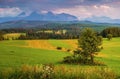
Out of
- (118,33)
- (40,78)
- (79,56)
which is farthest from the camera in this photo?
(118,33)

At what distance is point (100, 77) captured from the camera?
23594mm

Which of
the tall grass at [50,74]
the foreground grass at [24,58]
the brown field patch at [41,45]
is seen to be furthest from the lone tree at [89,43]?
the brown field patch at [41,45]

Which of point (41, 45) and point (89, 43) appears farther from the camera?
point (41, 45)

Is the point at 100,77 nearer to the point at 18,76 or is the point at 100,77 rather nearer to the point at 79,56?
the point at 18,76

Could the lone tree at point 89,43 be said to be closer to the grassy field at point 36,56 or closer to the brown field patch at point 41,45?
the grassy field at point 36,56

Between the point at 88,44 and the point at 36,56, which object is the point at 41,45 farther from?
the point at 88,44

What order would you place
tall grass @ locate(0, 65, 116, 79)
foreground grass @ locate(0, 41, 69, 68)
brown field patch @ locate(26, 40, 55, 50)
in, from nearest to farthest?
tall grass @ locate(0, 65, 116, 79), foreground grass @ locate(0, 41, 69, 68), brown field patch @ locate(26, 40, 55, 50)

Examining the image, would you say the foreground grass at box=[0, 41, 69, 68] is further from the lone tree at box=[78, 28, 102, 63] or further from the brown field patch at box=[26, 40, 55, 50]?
the brown field patch at box=[26, 40, 55, 50]

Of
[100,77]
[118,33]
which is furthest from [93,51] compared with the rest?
[118,33]

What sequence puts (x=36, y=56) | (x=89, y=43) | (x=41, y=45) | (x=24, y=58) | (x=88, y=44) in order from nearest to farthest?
(x=88, y=44), (x=89, y=43), (x=24, y=58), (x=36, y=56), (x=41, y=45)

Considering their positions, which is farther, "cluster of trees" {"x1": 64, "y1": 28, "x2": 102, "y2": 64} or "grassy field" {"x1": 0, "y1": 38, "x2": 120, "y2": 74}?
"cluster of trees" {"x1": 64, "y1": 28, "x2": 102, "y2": 64}

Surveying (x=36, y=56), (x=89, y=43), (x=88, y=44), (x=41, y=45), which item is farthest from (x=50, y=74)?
(x=41, y=45)

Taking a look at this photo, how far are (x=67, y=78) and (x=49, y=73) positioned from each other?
4.86 ft

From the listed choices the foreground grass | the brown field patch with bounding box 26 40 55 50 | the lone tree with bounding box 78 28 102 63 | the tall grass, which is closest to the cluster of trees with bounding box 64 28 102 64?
the lone tree with bounding box 78 28 102 63
